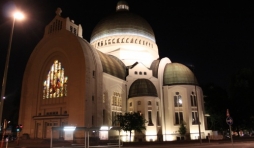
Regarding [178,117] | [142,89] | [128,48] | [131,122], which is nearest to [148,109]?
[142,89]

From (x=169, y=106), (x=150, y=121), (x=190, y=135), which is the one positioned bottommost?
(x=190, y=135)

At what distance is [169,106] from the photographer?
41625 mm

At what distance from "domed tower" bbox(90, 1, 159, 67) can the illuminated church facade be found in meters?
0.20

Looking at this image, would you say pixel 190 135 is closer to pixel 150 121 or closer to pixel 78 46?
pixel 150 121

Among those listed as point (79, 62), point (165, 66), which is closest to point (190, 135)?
point (165, 66)

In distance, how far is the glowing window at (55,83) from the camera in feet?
115

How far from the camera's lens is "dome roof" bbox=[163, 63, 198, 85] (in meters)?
42.8

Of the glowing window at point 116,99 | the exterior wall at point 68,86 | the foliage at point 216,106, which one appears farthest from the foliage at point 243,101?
the exterior wall at point 68,86

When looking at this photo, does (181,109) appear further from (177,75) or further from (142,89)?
(142,89)

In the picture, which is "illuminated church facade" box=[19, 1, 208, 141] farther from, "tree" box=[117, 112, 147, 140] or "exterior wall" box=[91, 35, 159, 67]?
"tree" box=[117, 112, 147, 140]

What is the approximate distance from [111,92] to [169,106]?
11.3 metres

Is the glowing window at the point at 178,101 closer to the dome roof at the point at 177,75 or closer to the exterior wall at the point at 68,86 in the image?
the dome roof at the point at 177,75

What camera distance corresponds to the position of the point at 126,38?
1882 inches

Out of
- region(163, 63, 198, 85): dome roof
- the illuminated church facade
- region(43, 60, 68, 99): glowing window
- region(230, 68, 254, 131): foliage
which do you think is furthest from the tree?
region(230, 68, 254, 131): foliage
